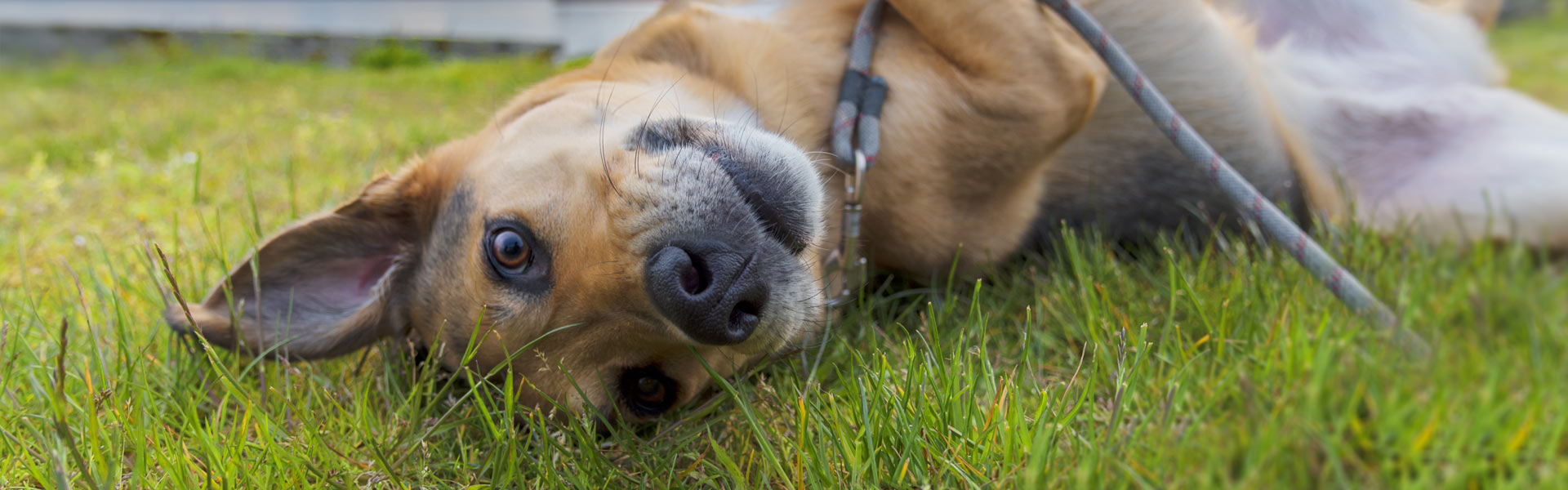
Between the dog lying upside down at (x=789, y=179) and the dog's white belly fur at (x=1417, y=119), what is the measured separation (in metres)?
0.01

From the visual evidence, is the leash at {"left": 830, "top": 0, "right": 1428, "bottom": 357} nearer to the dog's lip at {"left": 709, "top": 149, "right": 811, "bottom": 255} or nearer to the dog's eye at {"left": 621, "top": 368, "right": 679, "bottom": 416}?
the dog's lip at {"left": 709, "top": 149, "right": 811, "bottom": 255}

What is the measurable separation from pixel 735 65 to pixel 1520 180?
8.44 feet

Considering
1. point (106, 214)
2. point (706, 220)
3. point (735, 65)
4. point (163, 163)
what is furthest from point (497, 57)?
point (706, 220)

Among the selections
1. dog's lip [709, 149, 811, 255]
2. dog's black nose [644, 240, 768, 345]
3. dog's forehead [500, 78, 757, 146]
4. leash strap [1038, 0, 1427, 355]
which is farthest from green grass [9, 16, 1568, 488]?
dog's forehead [500, 78, 757, 146]

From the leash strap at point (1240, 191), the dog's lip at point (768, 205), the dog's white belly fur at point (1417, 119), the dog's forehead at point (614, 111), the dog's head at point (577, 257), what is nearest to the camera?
the leash strap at point (1240, 191)

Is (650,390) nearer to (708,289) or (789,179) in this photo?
(708,289)

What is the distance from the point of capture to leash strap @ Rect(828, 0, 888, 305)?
244 centimetres

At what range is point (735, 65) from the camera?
270cm

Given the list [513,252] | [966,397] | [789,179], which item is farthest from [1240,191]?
[513,252]

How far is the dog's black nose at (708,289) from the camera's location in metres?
1.86

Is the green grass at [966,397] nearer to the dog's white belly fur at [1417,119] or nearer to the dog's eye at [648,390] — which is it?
the dog's eye at [648,390]

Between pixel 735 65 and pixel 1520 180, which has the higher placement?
pixel 735 65

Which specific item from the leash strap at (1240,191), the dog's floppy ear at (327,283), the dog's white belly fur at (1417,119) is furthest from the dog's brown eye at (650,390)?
the dog's white belly fur at (1417,119)

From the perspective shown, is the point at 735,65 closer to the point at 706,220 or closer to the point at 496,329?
the point at 706,220
